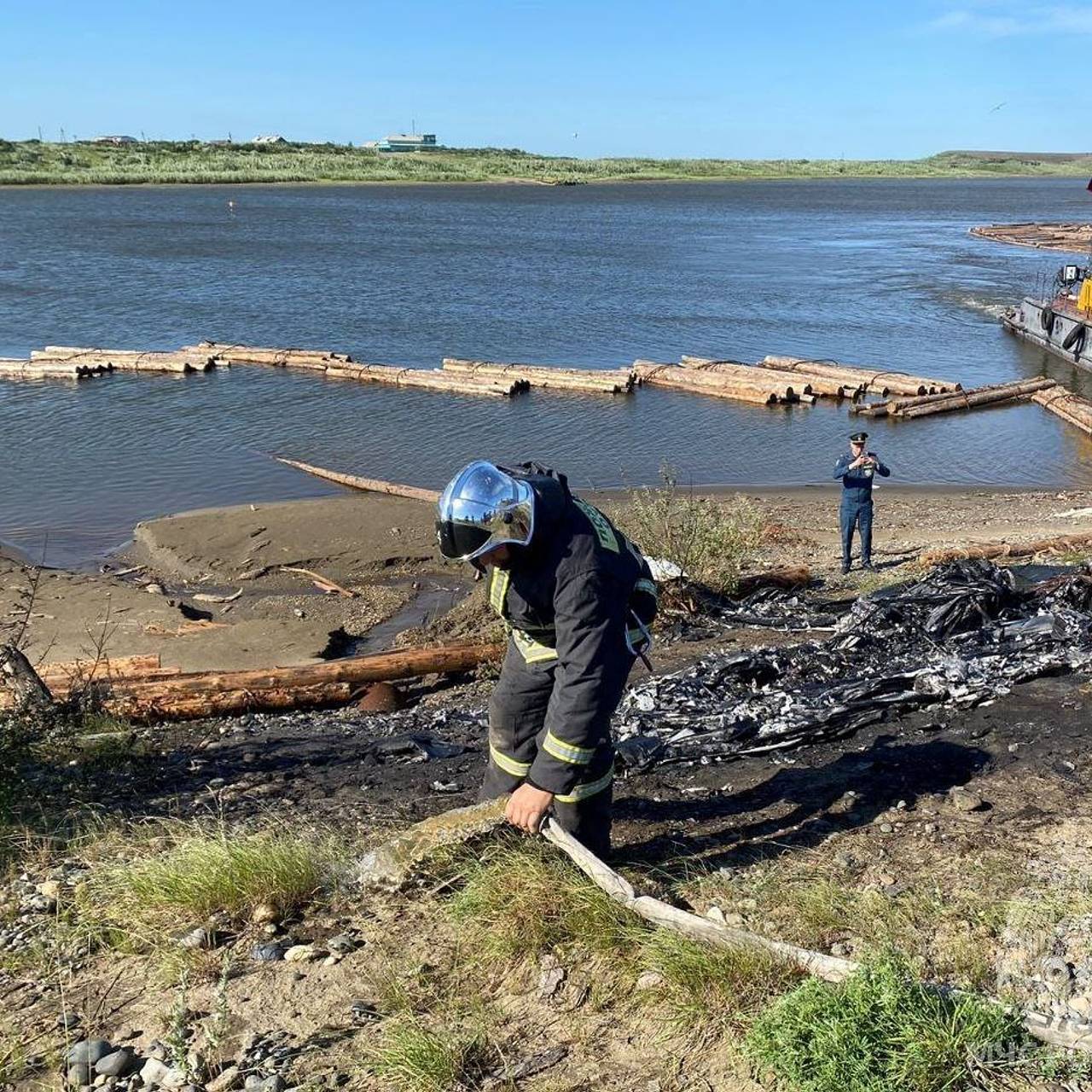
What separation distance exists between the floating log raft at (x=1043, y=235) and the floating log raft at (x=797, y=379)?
1511 inches

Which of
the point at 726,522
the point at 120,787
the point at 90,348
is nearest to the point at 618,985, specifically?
the point at 120,787

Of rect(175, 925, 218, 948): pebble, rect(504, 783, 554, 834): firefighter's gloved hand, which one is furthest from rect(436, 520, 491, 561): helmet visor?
rect(175, 925, 218, 948): pebble

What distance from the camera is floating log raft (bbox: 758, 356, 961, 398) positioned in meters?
23.9

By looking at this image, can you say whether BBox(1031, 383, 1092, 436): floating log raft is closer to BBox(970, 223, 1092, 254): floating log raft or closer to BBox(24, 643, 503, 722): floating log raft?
BBox(24, 643, 503, 722): floating log raft

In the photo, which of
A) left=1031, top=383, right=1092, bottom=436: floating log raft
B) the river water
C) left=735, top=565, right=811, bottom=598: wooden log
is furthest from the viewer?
left=1031, top=383, right=1092, bottom=436: floating log raft

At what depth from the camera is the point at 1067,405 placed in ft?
75.7

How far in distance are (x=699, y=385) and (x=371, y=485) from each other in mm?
10359

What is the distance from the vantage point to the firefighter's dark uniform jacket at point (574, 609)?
3.49 meters

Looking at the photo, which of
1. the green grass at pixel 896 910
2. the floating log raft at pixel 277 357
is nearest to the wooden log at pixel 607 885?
the green grass at pixel 896 910

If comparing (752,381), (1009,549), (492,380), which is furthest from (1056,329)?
(1009,549)

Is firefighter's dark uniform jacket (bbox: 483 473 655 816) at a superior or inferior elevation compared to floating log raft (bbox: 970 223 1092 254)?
inferior

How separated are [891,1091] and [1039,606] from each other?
227 inches

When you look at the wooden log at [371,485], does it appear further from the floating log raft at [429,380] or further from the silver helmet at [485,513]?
the silver helmet at [485,513]

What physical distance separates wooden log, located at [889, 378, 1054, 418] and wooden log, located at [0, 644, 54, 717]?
1965 cm
